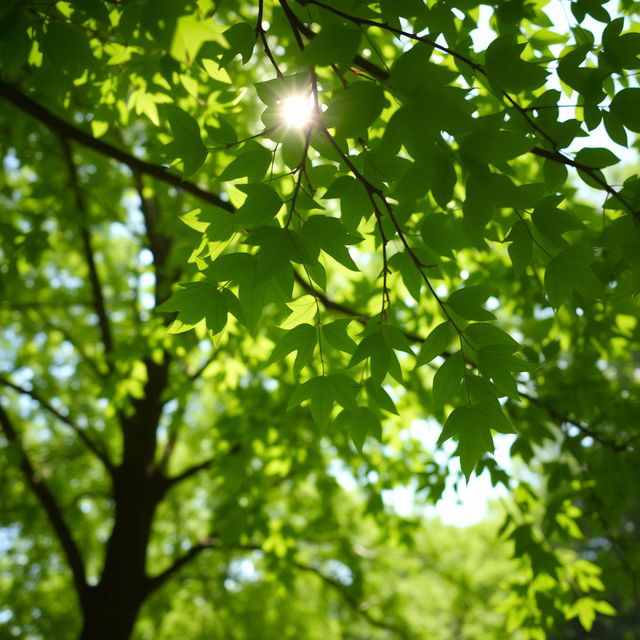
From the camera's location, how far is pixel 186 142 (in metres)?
1.46

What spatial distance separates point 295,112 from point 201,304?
587 millimetres

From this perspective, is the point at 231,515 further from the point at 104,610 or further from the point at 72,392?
the point at 72,392

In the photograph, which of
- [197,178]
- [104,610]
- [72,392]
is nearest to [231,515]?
[104,610]

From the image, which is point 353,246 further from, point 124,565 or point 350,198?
point 124,565

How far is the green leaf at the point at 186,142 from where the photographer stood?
144 cm

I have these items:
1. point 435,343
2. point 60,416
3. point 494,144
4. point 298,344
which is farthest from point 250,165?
point 60,416

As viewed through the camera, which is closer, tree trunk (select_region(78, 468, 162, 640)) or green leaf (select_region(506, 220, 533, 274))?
green leaf (select_region(506, 220, 533, 274))

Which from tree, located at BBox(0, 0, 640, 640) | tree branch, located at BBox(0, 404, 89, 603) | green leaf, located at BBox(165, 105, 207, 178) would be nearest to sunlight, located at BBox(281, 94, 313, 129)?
tree, located at BBox(0, 0, 640, 640)

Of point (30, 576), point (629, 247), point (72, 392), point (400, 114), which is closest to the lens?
point (400, 114)

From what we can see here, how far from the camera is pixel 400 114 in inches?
38.1

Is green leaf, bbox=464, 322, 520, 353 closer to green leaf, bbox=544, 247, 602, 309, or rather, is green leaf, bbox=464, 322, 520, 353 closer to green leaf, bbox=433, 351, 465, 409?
green leaf, bbox=433, 351, 465, 409

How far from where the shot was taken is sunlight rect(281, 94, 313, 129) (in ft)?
4.14

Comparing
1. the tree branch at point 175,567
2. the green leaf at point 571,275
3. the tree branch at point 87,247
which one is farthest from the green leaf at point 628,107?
the tree branch at point 175,567

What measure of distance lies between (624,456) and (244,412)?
2817 millimetres
